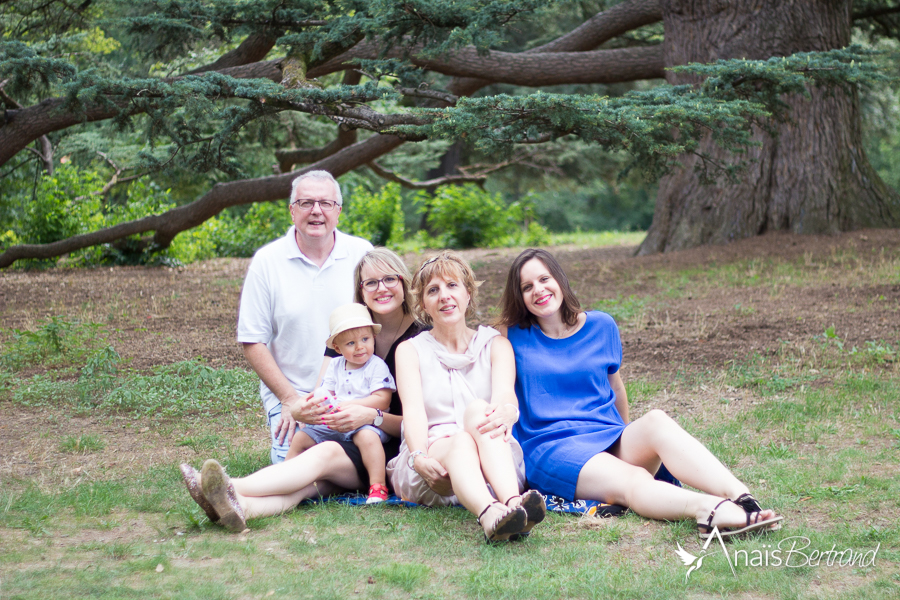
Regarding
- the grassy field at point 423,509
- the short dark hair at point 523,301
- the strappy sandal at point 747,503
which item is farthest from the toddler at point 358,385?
the strappy sandal at point 747,503

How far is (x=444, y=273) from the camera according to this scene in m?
3.56

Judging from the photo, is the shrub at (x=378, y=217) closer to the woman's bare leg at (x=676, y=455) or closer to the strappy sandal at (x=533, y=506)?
the woman's bare leg at (x=676, y=455)

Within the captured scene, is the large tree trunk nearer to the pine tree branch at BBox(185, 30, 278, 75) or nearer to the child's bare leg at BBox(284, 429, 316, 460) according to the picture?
the pine tree branch at BBox(185, 30, 278, 75)

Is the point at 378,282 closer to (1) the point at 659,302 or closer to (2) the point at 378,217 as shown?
(1) the point at 659,302

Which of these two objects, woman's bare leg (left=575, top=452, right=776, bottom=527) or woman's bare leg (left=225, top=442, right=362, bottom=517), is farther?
woman's bare leg (left=225, top=442, right=362, bottom=517)

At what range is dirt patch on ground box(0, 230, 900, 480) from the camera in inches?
201

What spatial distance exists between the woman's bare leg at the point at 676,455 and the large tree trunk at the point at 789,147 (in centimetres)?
708

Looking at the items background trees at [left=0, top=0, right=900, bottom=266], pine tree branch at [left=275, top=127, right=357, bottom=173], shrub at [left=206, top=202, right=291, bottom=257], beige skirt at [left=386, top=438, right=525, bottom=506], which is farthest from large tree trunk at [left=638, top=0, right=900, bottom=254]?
shrub at [left=206, top=202, right=291, bottom=257]

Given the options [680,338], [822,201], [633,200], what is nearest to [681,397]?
[680,338]

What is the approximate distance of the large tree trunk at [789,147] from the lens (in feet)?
32.5

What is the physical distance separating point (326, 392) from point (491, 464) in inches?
32.6

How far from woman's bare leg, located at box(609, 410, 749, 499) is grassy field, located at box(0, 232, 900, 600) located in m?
0.19

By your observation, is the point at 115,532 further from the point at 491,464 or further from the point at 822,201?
the point at 822,201

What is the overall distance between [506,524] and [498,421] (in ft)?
1.56
